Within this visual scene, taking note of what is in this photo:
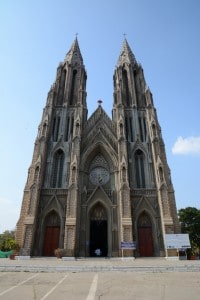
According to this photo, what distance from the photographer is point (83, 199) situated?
80.8 feet

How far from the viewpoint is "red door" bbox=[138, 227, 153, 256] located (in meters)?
22.4

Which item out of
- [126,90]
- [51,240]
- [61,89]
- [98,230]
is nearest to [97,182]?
[98,230]

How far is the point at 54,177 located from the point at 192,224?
2578 cm

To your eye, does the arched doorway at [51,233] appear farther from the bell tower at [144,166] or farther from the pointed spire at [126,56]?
the pointed spire at [126,56]

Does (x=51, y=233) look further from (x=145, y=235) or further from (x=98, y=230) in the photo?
(x=145, y=235)

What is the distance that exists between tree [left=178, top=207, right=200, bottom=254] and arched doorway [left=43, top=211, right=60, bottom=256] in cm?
2385

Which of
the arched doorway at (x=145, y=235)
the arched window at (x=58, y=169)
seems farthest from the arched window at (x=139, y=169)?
the arched window at (x=58, y=169)

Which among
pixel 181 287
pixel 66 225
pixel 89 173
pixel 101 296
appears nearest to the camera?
pixel 101 296

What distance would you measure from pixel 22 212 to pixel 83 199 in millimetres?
6509

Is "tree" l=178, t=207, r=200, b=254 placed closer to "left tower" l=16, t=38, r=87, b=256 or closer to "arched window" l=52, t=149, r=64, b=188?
"left tower" l=16, t=38, r=87, b=256

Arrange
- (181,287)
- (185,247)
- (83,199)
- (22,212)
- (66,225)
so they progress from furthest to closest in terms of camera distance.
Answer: (83,199) < (22,212) < (66,225) < (185,247) < (181,287)

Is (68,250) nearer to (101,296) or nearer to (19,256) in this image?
(19,256)

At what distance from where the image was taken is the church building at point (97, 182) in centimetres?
2231

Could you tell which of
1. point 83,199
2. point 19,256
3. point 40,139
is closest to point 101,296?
point 19,256
